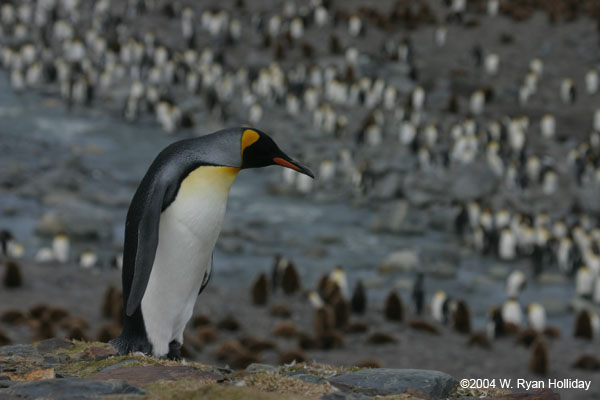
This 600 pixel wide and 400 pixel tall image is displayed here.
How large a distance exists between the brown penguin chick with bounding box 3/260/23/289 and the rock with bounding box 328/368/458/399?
11491 mm

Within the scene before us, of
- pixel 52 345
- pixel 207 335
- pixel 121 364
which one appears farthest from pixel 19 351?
pixel 207 335

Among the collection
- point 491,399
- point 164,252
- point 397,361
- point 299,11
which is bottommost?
point 397,361

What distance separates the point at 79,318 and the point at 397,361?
457 centimetres

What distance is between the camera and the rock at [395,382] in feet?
14.9

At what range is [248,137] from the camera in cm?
537

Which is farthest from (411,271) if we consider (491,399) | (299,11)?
(299,11)

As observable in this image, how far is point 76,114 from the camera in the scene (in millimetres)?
28719

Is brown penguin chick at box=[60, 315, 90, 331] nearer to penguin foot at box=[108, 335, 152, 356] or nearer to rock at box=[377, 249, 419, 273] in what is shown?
penguin foot at box=[108, 335, 152, 356]

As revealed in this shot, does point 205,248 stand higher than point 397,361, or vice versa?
point 205,248

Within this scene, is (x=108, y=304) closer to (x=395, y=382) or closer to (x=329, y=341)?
(x=329, y=341)

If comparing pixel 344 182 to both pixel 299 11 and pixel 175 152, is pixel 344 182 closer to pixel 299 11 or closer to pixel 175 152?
pixel 299 11

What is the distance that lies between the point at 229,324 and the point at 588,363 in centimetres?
533

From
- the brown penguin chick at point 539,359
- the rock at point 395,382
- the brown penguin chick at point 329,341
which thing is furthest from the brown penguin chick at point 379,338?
the rock at point 395,382

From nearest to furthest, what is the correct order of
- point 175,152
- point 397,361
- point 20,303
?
point 175,152 → point 397,361 → point 20,303
